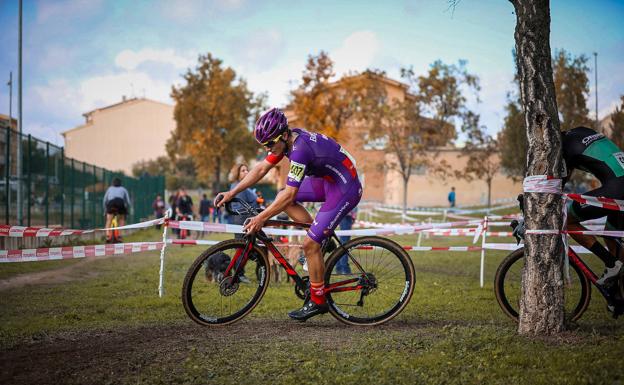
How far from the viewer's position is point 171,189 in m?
61.4

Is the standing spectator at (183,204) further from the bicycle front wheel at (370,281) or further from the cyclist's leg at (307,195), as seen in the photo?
the bicycle front wheel at (370,281)

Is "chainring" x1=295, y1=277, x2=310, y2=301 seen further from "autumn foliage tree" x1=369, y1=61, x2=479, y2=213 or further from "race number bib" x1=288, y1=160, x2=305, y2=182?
"autumn foliage tree" x1=369, y1=61, x2=479, y2=213

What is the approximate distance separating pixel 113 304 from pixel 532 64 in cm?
605

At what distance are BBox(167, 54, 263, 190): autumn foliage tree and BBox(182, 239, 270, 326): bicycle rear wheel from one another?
39.0 m

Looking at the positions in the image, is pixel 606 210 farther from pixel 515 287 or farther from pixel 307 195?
pixel 307 195

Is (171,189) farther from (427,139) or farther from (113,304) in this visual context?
(113,304)

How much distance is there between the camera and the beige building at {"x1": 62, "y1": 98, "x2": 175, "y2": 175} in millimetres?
75375

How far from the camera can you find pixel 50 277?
435 inches

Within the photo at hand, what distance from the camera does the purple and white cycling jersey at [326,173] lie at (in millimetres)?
5555

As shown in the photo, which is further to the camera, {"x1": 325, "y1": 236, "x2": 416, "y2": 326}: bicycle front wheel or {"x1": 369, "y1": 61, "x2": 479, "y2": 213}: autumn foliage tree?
{"x1": 369, "y1": 61, "x2": 479, "y2": 213}: autumn foliage tree

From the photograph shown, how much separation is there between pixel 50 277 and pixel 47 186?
7078 millimetres

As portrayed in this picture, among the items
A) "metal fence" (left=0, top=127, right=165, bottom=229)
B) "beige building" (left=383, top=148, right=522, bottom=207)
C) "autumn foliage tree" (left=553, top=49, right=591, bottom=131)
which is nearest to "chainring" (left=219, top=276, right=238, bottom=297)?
"metal fence" (left=0, top=127, right=165, bottom=229)

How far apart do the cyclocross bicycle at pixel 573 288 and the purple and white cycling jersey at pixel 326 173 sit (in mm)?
1816

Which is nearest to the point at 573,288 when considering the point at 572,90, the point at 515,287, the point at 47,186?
the point at 515,287
